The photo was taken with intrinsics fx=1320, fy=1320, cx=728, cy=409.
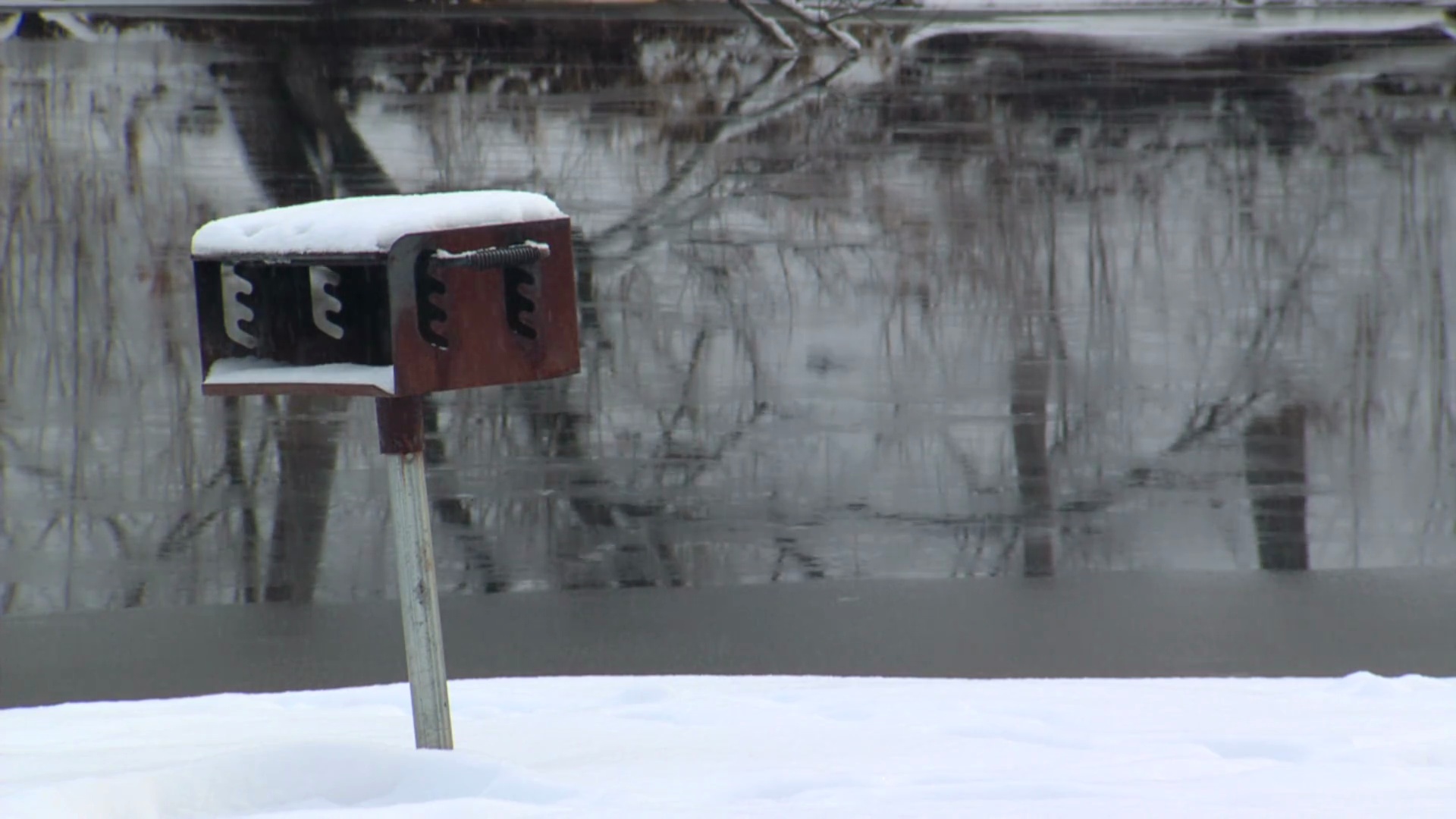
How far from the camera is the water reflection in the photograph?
11.8 feet

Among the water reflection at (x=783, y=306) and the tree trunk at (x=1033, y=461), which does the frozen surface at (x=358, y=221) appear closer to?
the water reflection at (x=783, y=306)

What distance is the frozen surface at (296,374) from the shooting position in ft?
4.93

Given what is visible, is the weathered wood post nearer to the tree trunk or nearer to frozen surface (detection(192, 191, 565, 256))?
frozen surface (detection(192, 191, 565, 256))

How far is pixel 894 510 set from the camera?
3.71 metres

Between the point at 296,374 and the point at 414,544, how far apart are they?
0.25m

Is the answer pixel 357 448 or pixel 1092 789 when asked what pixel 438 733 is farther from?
pixel 357 448

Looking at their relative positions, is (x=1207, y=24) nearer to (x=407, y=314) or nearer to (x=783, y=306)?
(x=783, y=306)

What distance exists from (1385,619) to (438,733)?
9.56 ft

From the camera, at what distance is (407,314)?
4.87 feet

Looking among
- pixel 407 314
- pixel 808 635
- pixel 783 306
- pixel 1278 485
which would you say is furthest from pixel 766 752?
pixel 1278 485

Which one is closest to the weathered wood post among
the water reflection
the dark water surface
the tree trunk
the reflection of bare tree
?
the dark water surface

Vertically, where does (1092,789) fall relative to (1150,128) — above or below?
below

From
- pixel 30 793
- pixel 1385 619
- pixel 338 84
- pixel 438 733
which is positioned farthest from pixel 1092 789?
pixel 338 84

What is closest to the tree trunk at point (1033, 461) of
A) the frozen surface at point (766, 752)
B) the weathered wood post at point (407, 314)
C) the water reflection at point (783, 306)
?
the water reflection at point (783, 306)
